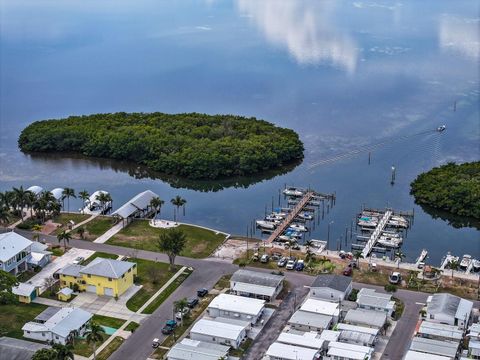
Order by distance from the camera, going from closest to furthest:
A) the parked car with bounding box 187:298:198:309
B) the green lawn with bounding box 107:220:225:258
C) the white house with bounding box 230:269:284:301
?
the parked car with bounding box 187:298:198:309
the white house with bounding box 230:269:284:301
the green lawn with bounding box 107:220:225:258

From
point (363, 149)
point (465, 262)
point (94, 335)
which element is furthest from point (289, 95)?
point (94, 335)

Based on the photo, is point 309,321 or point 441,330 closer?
point 441,330

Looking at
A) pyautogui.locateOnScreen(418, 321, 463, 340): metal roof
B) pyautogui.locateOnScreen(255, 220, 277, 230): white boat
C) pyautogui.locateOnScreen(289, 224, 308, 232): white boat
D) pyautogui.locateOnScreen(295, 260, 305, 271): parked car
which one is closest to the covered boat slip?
pyautogui.locateOnScreen(255, 220, 277, 230): white boat

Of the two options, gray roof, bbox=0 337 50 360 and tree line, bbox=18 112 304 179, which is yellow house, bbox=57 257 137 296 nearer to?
gray roof, bbox=0 337 50 360

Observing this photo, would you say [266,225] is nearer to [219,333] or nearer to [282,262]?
[282,262]

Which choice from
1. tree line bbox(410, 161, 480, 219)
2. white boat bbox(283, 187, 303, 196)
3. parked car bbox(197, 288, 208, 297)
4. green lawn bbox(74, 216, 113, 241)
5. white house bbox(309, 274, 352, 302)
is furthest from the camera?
white boat bbox(283, 187, 303, 196)

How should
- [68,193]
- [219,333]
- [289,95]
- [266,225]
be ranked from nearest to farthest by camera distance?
[219,333] → [266,225] → [68,193] → [289,95]

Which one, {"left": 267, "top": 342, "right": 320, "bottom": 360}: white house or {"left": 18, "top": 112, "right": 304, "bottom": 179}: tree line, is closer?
{"left": 267, "top": 342, "right": 320, "bottom": 360}: white house

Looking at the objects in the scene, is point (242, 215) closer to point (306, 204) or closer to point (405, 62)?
point (306, 204)
